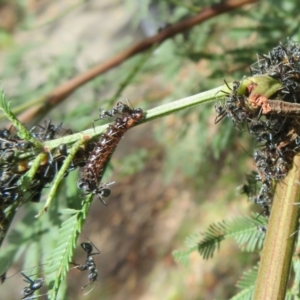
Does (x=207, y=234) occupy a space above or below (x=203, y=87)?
below

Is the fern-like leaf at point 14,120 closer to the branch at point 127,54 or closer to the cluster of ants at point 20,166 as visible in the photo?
the cluster of ants at point 20,166

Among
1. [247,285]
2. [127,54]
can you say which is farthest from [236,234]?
[127,54]

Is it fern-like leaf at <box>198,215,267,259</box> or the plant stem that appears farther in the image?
fern-like leaf at <box>198,215,267,259</box>

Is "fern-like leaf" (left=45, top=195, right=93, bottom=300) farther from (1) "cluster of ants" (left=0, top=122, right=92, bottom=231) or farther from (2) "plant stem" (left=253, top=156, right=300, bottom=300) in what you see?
(2) "plant stem" (left=253, top=156, right=300, bottom=300)

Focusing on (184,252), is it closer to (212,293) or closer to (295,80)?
(295,80)

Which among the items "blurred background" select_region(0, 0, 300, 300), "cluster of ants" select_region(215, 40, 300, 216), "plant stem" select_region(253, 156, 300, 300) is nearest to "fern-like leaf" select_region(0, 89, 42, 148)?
"cluster of ants" select_region(215, 40, 300, 216)

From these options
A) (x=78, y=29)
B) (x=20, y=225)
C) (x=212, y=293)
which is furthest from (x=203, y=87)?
(x=78, y=29)
